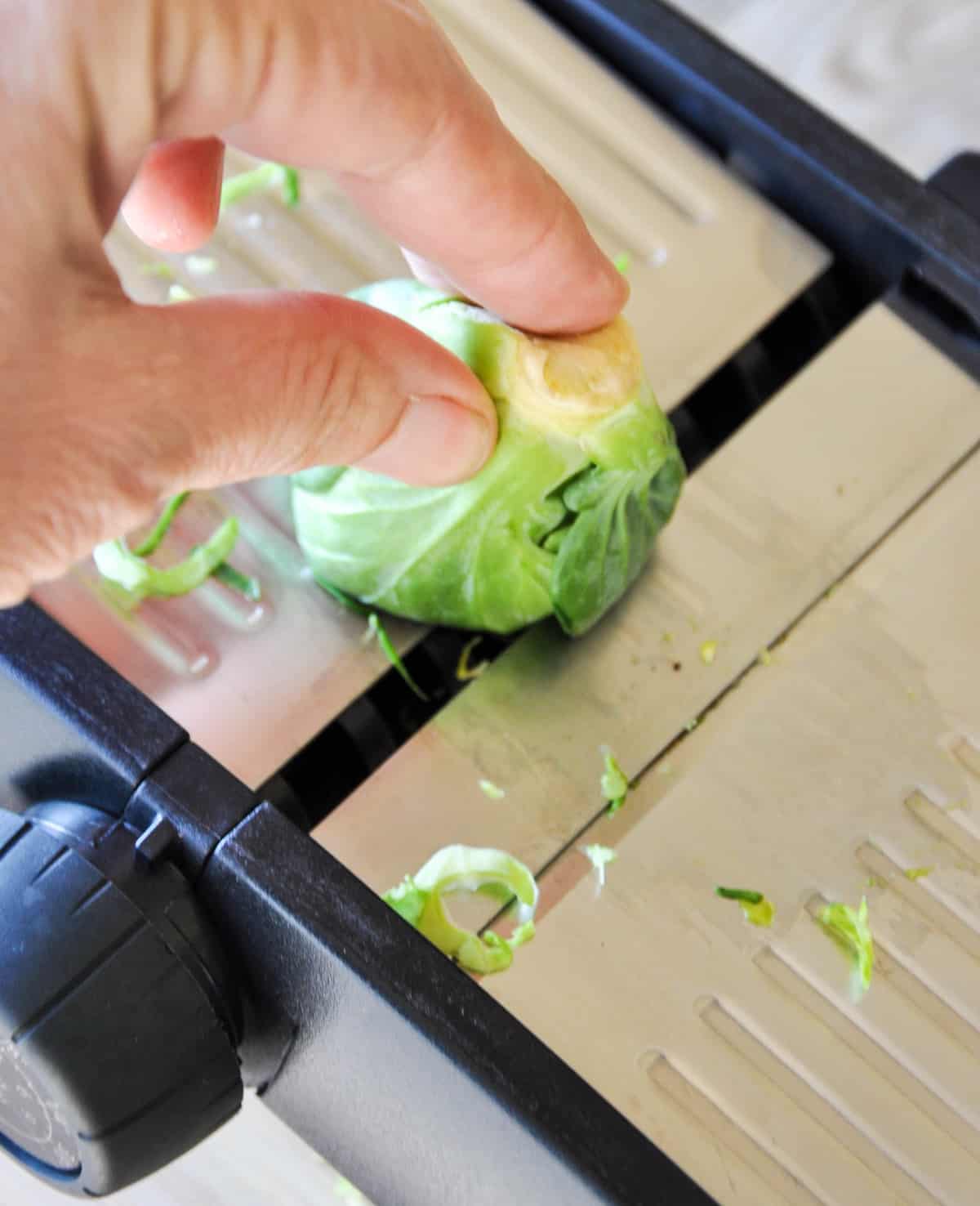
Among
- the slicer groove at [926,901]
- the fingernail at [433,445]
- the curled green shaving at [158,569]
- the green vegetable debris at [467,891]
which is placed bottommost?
the curled green shaving at [158,569]

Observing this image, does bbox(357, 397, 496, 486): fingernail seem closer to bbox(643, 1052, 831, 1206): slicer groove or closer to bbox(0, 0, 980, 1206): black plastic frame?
bbox(0, 0, 980, 1206): black plastic frame

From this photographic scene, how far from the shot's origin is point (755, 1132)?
62cm

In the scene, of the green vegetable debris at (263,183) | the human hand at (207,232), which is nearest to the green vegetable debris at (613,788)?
the human hand at (207,232)

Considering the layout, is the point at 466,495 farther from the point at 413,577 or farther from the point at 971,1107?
the point at 971,1107

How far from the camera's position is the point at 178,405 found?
0.44m

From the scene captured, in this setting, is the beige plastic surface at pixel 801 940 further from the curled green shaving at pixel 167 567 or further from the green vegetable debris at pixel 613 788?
the curled green shaving at pixel 167 567

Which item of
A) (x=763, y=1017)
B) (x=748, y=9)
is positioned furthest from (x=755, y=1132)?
(x=748, y=9)

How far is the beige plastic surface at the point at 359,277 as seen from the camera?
0.71m

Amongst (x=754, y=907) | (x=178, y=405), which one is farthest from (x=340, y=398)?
(x=754, y=907)

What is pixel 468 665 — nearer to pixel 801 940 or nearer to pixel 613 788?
pixel 613 788

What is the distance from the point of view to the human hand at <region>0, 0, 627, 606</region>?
1.28 feet

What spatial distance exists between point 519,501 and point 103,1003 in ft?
1.02

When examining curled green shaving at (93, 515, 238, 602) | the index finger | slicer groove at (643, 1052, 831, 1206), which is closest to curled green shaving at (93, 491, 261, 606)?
curled green shaving at (93, 515, 238, 602)

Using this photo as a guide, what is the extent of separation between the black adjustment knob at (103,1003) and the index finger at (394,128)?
27 centimetres
